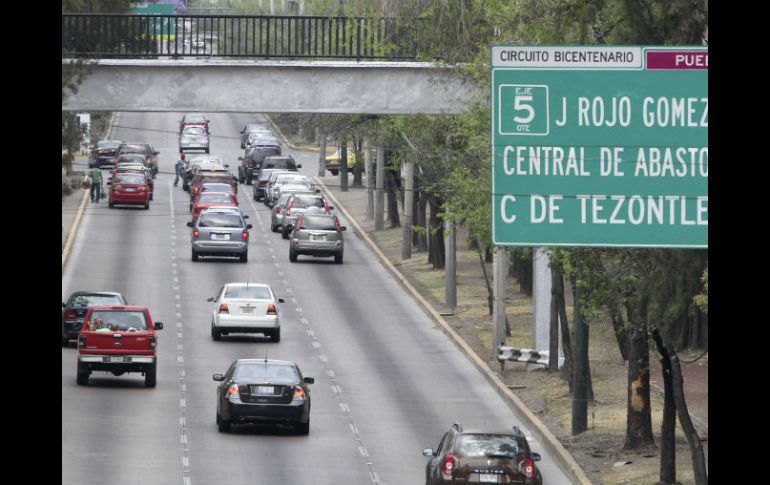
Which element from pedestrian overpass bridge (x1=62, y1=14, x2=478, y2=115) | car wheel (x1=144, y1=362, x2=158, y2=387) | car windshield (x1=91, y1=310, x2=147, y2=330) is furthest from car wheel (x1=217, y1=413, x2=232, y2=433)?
pedestrian overpass bridge (x1=62, y1=14, x2=478, y2=115)

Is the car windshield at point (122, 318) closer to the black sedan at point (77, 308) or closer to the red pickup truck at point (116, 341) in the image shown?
the red pickup truck at point (116, 341)

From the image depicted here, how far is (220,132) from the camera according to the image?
125500 millimetres

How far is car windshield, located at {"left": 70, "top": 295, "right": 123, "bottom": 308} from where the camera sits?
140ft

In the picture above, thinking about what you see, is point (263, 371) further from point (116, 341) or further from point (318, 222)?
point (318, 222)

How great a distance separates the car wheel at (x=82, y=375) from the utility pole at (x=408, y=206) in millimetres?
19206

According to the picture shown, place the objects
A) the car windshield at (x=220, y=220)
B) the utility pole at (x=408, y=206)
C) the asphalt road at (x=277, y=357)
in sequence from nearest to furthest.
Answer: the asphalt road at (x=277, y=357), the utility pole at (x=408, y=206), the car windshield at (x=220, y=220)

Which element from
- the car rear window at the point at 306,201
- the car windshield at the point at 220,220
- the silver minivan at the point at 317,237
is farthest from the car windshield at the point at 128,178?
the car windshield at the point at 220,220

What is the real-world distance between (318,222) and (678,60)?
4359 centimetres

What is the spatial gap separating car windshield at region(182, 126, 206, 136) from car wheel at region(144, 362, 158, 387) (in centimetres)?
6933

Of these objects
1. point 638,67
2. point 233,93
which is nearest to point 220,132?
point 233,93

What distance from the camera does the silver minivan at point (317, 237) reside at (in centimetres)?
6084

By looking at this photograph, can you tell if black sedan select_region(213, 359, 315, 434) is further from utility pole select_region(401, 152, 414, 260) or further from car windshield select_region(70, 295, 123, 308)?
utility pole select_region(401, 152, 414, 260)
